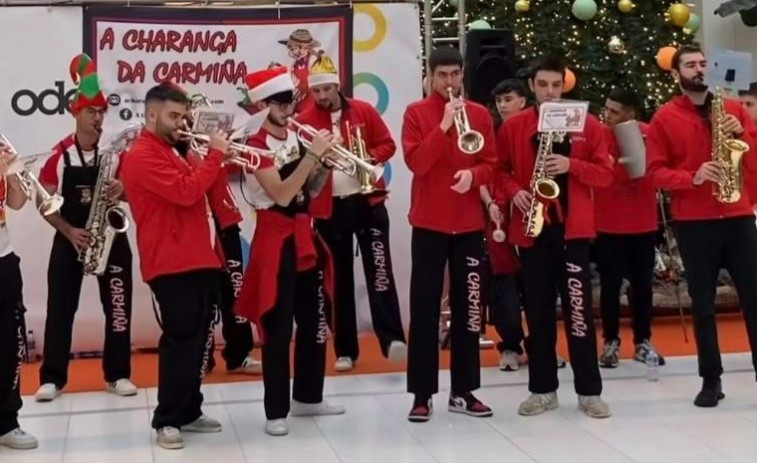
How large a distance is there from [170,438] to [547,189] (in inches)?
80.5

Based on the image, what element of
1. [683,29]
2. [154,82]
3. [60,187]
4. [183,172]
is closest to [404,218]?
[154,82]

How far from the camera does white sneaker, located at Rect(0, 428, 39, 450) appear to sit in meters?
4.92

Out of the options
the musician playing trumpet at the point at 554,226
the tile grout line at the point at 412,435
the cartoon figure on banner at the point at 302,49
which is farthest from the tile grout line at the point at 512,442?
the cartoon figure on banner at the point at 302,49

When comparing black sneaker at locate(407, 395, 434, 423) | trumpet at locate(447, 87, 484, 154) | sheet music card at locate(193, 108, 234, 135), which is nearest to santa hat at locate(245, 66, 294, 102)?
sheet music card at locate(193, 108, 234, 135)

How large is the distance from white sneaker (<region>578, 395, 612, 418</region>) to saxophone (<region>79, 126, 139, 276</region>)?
257 cm

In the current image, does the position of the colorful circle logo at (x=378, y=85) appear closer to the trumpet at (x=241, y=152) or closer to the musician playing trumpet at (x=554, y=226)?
the musician playing trumpet at (x=554, y=226)

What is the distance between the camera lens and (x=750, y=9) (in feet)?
31.2

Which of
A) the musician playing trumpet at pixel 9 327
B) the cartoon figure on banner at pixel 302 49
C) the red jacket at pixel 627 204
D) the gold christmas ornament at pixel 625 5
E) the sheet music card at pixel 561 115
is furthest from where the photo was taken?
the gold christmas ornament at pixel 625 5

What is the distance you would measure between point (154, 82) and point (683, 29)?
501 cm

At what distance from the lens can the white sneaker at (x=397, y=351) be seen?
6359mm

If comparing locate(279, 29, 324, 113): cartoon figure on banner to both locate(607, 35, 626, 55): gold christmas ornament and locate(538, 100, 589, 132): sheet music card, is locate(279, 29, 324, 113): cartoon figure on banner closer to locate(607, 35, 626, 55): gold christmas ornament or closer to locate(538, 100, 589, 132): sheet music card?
locate(538, 100, 589, 132): sheet music card

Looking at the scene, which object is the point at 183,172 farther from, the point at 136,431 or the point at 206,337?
the point at 136,431

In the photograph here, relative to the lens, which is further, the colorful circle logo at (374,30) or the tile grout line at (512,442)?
the colorful circle logo at (374,30)

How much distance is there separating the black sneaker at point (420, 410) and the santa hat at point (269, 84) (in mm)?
1600
